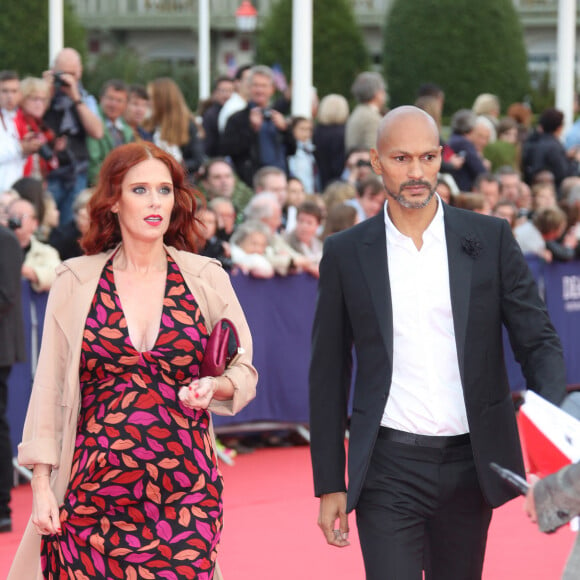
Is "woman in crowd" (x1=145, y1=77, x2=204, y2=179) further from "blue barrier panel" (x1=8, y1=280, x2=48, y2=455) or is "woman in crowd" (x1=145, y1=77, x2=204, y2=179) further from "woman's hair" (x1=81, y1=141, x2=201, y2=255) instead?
"woman's hair" (x1=81, y1=141, x2=201, y2=255)

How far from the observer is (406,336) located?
14.0 feet

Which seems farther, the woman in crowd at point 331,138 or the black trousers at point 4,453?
the woman in crowd at point 331,138

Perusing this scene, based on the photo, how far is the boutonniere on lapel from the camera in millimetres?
4305

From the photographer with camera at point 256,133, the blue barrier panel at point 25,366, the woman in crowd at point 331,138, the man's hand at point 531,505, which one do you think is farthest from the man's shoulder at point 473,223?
the woman in crowd at point 331,138

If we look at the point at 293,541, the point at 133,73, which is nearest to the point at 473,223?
the point at 293,541

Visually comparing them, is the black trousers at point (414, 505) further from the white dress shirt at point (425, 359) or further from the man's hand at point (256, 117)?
the man's hand at point (256, 117)

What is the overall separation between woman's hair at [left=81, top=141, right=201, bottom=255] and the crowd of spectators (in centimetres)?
399

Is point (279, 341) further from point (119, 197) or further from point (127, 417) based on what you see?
point (127, 417)

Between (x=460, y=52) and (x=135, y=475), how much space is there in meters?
31.3

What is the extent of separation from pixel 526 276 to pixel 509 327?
0.19 m

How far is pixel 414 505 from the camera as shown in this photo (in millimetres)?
4230

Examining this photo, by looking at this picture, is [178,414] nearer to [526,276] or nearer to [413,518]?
[413,518]

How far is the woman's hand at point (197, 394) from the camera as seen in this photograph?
4199 millimetres

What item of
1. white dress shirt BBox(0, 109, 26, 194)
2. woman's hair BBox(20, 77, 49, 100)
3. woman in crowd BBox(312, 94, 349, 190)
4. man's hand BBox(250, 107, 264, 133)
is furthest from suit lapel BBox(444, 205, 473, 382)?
woman in crowd BBox(312, 94, 349, 190)
